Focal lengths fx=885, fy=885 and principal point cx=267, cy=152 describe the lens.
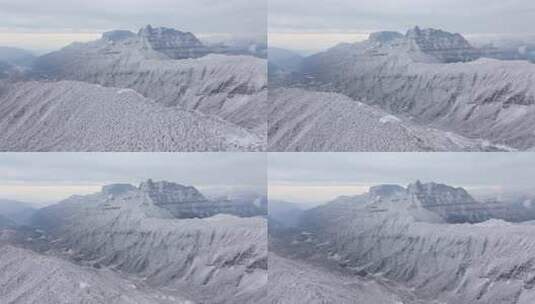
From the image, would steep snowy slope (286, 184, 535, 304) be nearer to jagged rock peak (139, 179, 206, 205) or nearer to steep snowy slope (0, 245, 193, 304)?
jagged rock peak (139, 179, 206, 205)

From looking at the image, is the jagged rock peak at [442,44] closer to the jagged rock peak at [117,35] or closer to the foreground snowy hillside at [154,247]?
the foreground snowy hillside at [154,247]

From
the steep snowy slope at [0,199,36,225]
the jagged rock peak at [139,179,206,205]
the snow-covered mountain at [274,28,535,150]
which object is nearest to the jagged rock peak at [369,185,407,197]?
the snow-covered mountain at [274,28,535,150]

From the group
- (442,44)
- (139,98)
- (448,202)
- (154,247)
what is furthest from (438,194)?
(139,98)

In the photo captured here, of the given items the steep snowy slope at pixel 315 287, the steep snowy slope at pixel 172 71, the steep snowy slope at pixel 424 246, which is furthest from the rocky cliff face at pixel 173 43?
the steep snowy slope at pixel 315 287

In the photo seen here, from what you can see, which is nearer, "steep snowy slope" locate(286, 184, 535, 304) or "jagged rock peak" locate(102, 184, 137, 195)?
"steep snowy slope" locate(286, 184, 535, 304)

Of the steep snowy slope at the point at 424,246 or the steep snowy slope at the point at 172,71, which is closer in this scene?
the steep snowy slope at the point at 424,246

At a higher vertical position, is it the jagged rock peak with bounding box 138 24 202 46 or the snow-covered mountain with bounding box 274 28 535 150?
the jagged rock peak with bounding box 138 24 202 46

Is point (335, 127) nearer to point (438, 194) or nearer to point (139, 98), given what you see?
point (438, 194)

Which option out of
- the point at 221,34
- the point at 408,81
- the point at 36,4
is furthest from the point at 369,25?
the point at 36,4
